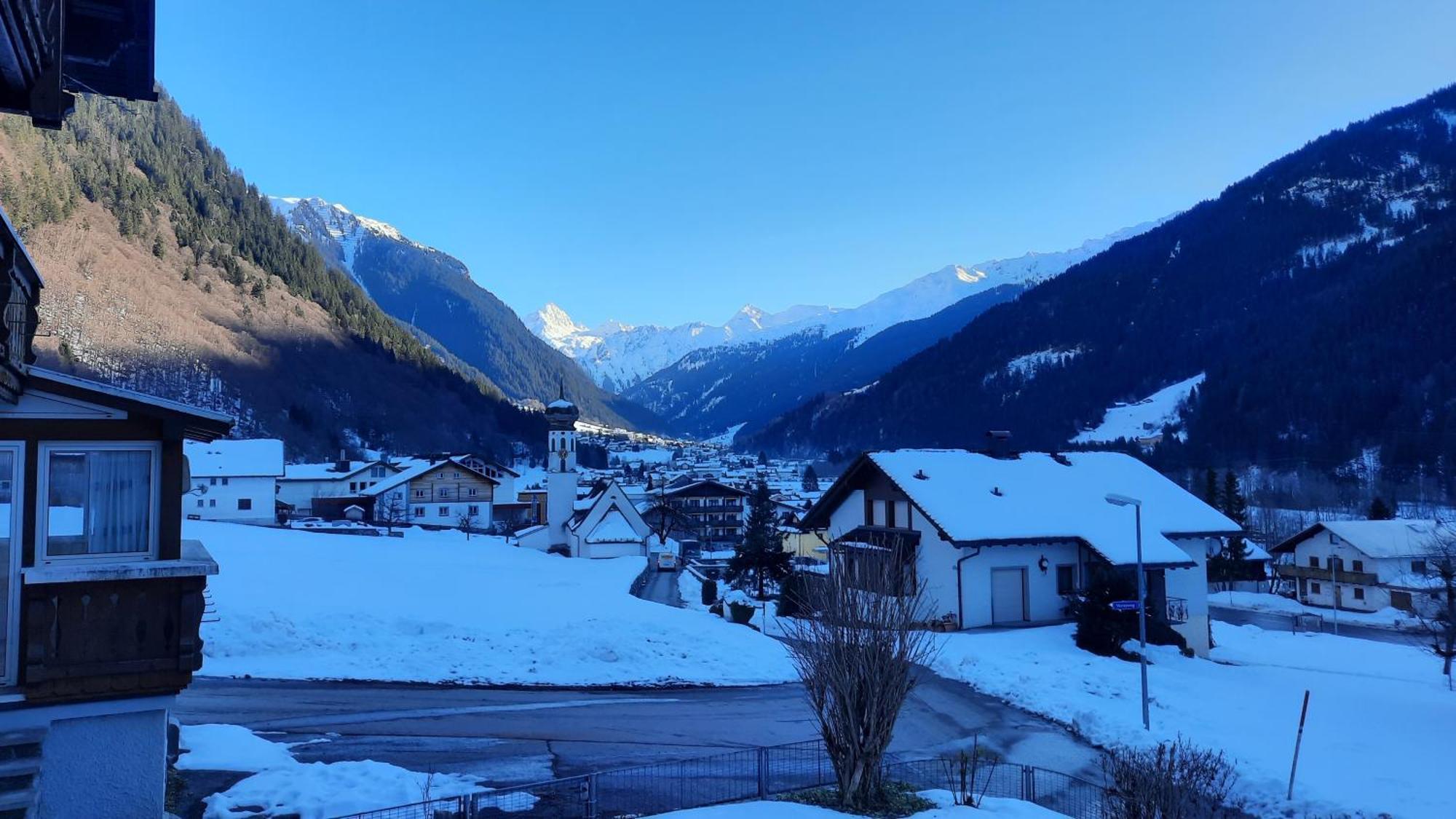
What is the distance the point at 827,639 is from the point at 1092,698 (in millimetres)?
13469

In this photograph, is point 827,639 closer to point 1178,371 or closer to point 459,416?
point 459,416

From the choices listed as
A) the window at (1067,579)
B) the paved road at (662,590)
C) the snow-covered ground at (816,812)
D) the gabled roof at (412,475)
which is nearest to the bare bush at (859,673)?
the snow-covered ground at (816,812)

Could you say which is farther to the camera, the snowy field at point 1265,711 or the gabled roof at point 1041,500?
the gabled roof at point 1041,500

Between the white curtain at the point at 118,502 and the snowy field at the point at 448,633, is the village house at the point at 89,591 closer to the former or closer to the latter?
the white curtain at the point at 118,502

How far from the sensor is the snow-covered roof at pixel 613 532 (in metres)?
57.5

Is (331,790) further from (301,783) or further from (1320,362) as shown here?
(1320,362)

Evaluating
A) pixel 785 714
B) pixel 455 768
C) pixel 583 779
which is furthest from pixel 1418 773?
pixel 455 768

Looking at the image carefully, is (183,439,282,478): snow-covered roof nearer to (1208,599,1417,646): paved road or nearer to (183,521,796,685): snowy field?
(183,521,796,685): snowy field

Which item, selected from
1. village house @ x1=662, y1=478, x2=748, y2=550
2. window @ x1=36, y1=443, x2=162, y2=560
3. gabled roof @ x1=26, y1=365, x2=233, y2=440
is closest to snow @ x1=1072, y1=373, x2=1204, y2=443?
village house @ x1=662, y1=478, x2=748, y2=550

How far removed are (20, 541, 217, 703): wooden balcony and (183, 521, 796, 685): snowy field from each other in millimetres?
12858

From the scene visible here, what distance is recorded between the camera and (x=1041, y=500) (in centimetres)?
3322

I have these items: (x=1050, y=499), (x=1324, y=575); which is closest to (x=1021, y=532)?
(x=1050, y=499)

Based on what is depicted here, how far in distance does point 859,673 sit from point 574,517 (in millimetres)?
53758

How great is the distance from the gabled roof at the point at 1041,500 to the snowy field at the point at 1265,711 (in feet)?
12.2
